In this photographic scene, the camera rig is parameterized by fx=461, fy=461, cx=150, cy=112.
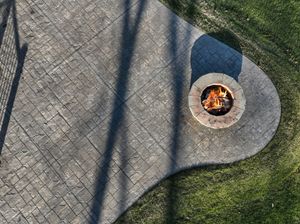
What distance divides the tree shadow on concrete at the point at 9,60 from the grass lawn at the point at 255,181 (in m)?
3.45

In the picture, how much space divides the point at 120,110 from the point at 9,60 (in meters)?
2.78

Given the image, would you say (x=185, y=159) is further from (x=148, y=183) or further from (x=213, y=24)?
(x=213, y=24)

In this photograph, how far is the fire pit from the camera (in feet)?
32.2

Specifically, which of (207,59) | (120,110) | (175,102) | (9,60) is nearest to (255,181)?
(175,102)

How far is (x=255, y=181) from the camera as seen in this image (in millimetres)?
9742

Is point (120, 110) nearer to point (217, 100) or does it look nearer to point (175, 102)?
point (175, 102)

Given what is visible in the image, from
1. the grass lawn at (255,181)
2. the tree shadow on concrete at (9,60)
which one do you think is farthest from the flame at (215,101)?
the tree shadow on concrete at (9,60)

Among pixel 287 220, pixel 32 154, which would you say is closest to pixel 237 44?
pixel 287 220

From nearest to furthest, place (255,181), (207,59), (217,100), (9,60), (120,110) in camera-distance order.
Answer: (255,181), (217,100), (120,110), (9,60), (207,59)

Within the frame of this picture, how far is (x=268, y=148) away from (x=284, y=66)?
2009 mm

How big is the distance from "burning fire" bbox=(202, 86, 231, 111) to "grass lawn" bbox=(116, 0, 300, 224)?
1.25 meters

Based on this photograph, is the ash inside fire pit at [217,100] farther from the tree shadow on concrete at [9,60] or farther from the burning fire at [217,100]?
the tree shadow on concrete at [9,60]

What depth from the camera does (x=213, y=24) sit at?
10.9m

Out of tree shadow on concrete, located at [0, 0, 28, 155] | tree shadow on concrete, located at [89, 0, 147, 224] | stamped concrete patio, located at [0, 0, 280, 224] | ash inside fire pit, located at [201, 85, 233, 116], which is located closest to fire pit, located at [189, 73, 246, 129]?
ash inside fire pit, located at [201, 85, 233, 116]
